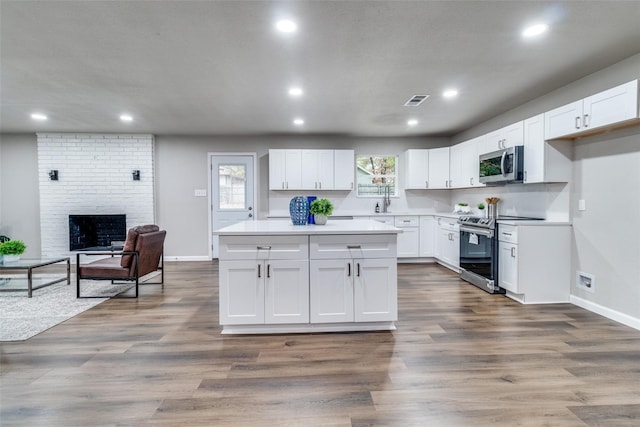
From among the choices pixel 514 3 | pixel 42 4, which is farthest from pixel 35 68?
pixel 514 3

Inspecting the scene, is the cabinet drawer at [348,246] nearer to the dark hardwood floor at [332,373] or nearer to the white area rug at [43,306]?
the dark hardwood floor at [332,373]

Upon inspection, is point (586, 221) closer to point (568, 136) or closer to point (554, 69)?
point (568, 136)

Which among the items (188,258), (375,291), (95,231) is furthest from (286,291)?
(95,231)

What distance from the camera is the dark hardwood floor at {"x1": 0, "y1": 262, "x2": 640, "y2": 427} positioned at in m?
1.80

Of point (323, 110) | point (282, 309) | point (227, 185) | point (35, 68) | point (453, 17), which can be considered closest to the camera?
point (453, 17)

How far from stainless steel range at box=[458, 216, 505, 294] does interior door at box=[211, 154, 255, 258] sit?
3881 millimetres

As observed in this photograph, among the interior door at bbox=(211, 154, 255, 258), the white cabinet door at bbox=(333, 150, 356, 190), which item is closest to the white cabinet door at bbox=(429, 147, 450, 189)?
the white cabinet door at bbox=(333, 150, 356, 190)

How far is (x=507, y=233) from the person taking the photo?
12.8 feet

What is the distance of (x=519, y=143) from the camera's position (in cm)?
408

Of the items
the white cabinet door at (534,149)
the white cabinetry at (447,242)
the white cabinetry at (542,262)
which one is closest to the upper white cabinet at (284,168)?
the white cabinetry at (447,242)

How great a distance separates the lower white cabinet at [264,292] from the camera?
286 centimetres

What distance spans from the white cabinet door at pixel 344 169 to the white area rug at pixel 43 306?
3821mm

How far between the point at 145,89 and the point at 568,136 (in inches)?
186

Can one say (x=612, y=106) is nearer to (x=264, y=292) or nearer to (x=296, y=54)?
(x=296, y=54)
